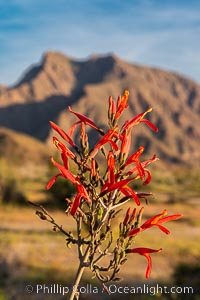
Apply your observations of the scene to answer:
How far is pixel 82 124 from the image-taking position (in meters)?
3.11

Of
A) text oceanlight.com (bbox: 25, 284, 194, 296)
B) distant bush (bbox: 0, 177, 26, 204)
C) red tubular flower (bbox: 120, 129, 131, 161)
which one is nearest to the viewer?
red tubular flower (bbox: 120, 129, 131, 161)

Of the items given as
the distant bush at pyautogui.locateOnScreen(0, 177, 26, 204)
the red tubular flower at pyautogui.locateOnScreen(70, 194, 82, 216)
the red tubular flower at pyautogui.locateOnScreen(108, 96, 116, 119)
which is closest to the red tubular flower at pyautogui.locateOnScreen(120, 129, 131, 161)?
the red tubular flower at pyautogui.locateOnScreen(108, 96, 116, 119)

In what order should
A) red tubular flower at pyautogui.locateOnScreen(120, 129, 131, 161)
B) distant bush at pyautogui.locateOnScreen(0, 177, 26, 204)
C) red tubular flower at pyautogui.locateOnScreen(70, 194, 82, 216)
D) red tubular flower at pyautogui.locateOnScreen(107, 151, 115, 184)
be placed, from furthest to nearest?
1. distant bush at pyautogui.locateOnScreen(0, 177, 26, 204)
2. red tubular flower at pyautogui.locateOnScreen(120, 129, 131, 161)
3. red tubular flower at pyautogui.locateOnScreen(107, 151, 115, 184)
4. red tubular flower at pyautogui.locateOnScreen(70, 194, 82, 216)

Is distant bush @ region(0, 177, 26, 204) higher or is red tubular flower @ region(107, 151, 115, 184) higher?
distant bush @ region(0, 177, 26, 204)

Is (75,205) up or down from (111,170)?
down

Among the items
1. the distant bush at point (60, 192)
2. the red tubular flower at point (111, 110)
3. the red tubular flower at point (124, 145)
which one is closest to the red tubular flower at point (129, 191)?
the red tubular flower at point (124, 145)

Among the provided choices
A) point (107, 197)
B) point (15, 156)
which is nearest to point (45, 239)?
point (107, 197)

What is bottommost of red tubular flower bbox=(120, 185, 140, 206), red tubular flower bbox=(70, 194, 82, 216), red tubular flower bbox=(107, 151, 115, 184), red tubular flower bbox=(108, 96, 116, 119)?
red tubular flower bbox=(70, 194, 82, 216)

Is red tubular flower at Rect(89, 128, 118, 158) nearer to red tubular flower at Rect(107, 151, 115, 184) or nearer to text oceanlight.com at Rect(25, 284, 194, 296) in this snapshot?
red tubular flower at Rect(107, 151, 115, 184)

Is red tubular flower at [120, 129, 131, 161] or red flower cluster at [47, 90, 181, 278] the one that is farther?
red tubular flower at [120, 129, 131, 161]

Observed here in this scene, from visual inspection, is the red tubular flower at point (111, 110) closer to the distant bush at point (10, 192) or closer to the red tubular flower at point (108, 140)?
the red tubular flower at point (108, 140)

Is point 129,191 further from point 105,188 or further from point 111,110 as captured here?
point 111,110

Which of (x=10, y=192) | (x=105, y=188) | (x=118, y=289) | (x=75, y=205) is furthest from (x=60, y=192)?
(x=75, y=205)

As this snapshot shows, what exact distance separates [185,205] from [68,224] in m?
21.1
